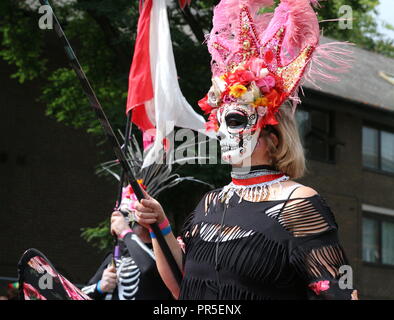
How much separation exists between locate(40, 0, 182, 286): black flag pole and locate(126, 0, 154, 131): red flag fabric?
1.56 m

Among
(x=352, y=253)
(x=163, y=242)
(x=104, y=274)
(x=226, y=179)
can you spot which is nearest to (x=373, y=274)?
(x=352, y=253)

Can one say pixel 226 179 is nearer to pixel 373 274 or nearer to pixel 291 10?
pixel 291 10

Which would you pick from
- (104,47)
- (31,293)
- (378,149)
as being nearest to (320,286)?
(31,293)

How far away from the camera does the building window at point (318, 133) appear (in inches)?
787

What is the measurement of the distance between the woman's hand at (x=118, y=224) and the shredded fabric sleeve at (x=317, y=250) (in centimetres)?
264

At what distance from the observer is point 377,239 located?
2127 centimetres

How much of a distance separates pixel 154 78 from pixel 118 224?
3.84 ft

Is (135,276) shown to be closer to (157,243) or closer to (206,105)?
(157,243)

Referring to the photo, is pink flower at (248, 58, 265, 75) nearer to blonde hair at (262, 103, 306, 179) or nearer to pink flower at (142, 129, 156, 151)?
blonde hair at (262, 103, 306, 179)

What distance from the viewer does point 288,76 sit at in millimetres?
3584

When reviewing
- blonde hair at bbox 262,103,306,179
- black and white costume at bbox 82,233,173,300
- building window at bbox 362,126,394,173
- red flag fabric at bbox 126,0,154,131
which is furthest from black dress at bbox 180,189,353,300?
building window at bbox 362,126,394,173

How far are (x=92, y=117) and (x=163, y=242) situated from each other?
965 cm

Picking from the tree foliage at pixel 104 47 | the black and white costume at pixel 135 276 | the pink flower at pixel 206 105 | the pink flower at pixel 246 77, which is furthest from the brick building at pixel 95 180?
the pink flower at pixel 246 77

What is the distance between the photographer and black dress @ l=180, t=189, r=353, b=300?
10.4 feet
